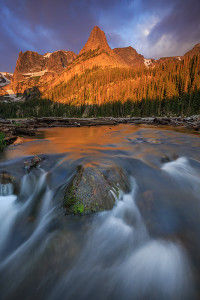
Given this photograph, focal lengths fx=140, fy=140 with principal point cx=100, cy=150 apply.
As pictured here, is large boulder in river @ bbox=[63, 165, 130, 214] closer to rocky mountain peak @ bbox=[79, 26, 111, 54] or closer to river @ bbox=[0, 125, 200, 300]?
river @ bbox=[0, 125, 200, 300]

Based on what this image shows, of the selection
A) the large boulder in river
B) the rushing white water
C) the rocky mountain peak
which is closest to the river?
the rushing white water

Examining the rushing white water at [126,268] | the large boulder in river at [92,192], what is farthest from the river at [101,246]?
the large boulder in river at [92,192]

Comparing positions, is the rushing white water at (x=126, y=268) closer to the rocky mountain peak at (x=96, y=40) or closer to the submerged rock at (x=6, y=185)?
the submerged rock at (x=6, y=185)

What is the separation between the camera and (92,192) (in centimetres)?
250

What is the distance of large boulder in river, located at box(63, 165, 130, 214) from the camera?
7.97 feet

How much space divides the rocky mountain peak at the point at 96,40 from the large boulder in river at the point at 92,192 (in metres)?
198

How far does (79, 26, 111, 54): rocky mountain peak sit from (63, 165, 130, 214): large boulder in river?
197675 mm

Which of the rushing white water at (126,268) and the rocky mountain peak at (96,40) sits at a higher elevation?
the rocky mountain peak at (96,40)

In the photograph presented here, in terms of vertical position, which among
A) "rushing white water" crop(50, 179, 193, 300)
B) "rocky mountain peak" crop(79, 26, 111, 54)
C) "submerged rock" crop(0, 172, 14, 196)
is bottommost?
"rushing white water" crop(50, 179, 193, 300)

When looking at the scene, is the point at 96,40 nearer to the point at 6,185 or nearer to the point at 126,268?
the point at 6,185

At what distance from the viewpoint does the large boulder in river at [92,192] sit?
2.43m

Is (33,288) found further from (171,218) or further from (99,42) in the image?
(99,42)

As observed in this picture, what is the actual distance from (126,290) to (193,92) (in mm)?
60415

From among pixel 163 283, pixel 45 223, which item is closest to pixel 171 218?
pixel 163 283
